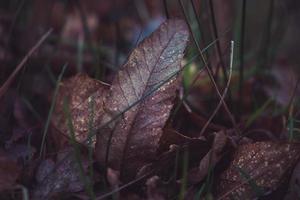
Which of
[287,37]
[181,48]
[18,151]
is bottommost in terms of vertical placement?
[18,151]

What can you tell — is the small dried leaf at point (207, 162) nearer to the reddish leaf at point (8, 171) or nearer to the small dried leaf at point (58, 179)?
the small dried leaf at point (58, 179)

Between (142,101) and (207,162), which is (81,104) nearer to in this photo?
(142,101)

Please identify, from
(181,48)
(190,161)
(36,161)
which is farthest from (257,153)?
(36,161)

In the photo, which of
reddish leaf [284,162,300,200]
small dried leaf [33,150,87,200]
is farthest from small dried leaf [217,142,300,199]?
small dried leaf [33,150,87,200]

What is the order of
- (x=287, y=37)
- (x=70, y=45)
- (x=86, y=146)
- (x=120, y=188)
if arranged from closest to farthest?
1. (x=120, y=188)
2. (x=86, y=146)
3. (x=70, y=45)
4. (x=287, y=37)

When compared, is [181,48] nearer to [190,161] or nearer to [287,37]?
[190,161]

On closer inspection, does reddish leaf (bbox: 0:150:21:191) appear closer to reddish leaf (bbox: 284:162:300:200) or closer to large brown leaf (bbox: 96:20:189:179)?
large brown leaf (bbox: 96:20:189:179)

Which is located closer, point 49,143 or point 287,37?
point 49,143
